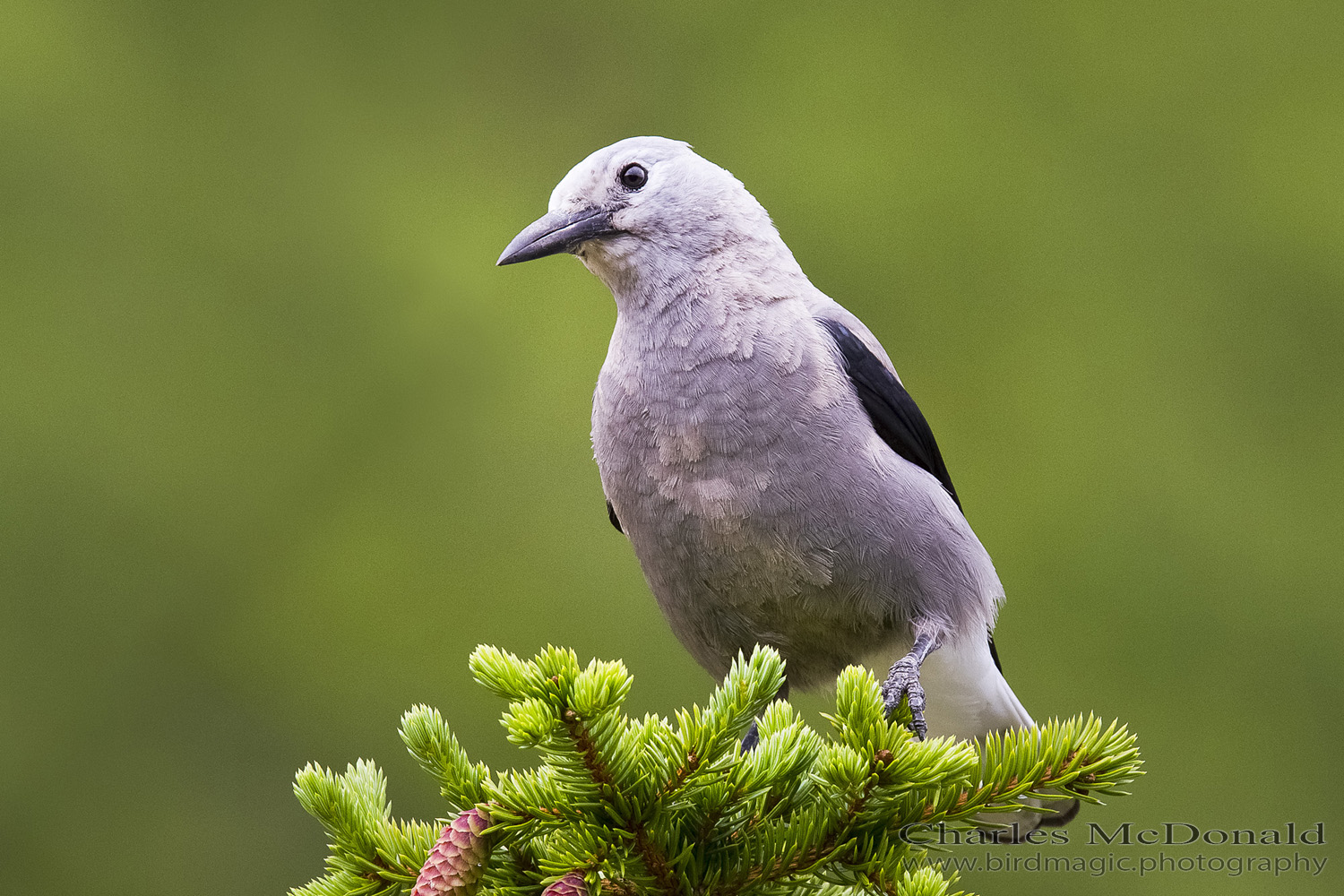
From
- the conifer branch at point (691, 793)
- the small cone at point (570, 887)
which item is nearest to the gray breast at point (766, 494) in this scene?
the conifer branch at point (691, 793)

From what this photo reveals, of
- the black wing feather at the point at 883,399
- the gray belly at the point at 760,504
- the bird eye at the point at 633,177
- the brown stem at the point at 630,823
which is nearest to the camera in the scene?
the brown stem at the point at 630,823

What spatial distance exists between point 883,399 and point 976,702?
1.89ft

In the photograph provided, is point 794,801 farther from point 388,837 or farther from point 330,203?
point 330,203

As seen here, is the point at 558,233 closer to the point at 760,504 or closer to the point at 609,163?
the point at 609,163

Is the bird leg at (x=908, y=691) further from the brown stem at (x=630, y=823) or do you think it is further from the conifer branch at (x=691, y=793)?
the brown stem at (x=630, y=823)

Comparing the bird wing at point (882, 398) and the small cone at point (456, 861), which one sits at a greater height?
the bird wing at point (882, 398)

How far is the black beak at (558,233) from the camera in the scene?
216 centimetres

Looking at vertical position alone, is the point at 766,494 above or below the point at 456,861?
above

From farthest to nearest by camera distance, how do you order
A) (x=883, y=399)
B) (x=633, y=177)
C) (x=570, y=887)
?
1. (x=633, y=177)
2. (x=883, y=399)
3. (x=570, y=887)

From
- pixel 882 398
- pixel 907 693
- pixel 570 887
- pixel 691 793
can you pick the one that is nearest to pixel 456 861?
pixel 570 887

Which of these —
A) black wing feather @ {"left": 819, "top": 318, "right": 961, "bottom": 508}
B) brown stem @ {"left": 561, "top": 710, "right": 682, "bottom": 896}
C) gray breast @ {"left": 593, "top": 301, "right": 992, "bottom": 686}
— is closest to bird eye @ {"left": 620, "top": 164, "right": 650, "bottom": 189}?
gray breast @ {"left": 593, "top": 301, "right": 992, "bottom": 686}

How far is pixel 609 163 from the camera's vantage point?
7.34 feet

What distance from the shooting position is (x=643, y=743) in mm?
1448

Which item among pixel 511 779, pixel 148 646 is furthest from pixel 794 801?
pixel 148 646
